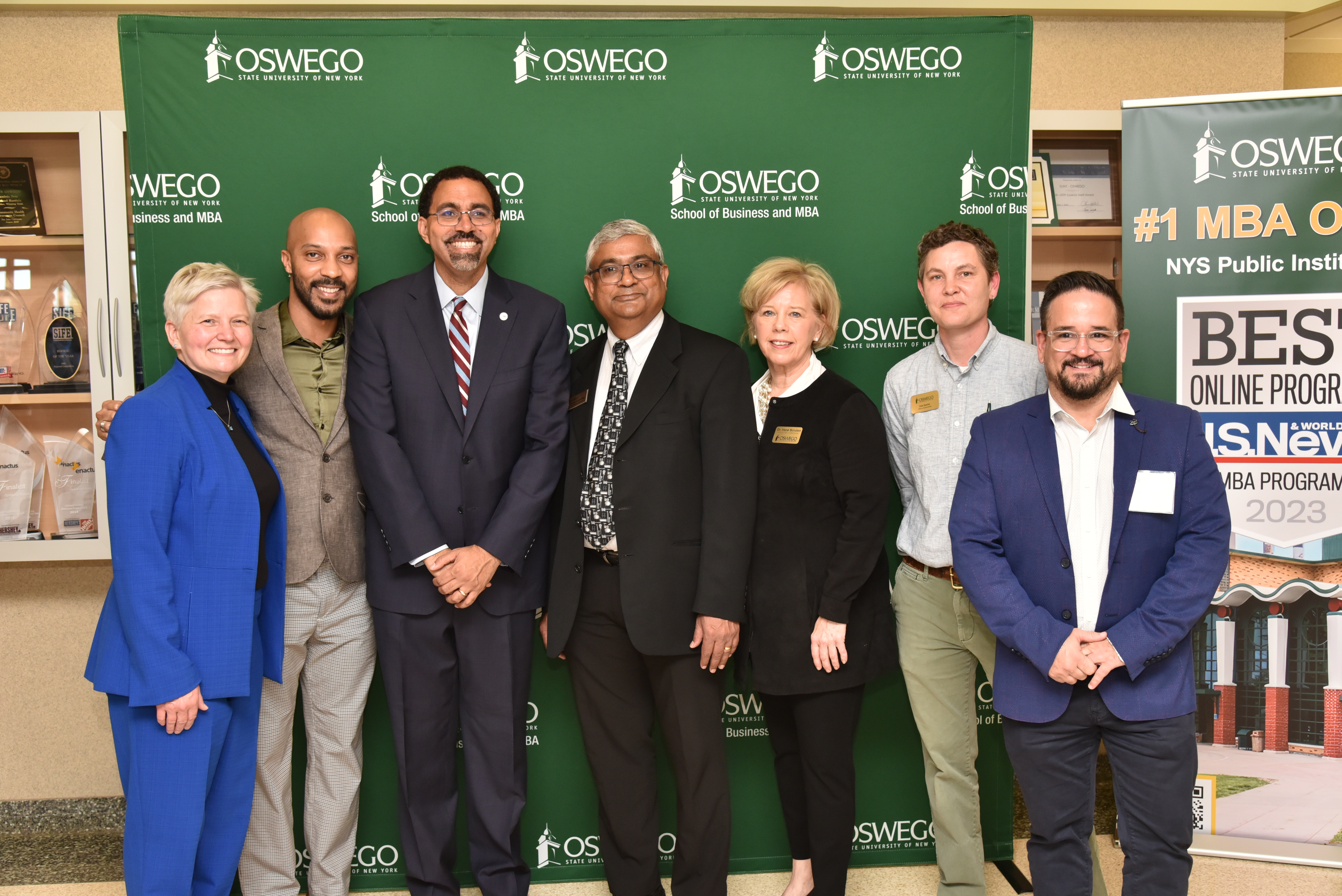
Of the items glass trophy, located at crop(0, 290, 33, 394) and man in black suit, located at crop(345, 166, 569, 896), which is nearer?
man in black suit, located at crop(345, 166, 569, 896)

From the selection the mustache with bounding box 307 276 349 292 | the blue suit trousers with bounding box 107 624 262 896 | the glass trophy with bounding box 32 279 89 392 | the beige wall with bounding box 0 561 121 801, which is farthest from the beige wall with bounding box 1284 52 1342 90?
the beige wall with bounding box 0 561 121 801

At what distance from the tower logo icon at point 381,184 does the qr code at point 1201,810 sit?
11.7 ft

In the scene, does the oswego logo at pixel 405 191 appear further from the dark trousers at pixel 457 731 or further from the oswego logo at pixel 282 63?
the dark trousers at pixel 457 731

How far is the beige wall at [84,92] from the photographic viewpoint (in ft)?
11.2

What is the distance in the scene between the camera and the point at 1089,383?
201 centimetres

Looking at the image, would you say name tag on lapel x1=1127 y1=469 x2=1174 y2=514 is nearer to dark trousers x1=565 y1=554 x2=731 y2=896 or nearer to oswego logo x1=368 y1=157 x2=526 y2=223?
dark trousers x1=565 y1=554 x2=731 y2=896

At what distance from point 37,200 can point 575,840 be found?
3.25m

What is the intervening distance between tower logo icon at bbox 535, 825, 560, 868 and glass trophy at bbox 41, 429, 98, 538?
214 cm

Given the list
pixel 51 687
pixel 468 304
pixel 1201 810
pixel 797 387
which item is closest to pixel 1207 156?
pixel 797 387

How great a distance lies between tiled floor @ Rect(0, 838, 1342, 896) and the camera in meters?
2.77

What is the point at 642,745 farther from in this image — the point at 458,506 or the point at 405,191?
the point at 405,191

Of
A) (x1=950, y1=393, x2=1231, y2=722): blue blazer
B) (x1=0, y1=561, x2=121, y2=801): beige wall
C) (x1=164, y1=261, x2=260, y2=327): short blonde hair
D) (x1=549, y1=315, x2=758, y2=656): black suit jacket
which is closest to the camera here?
(x1=950, y1=393, x2=1231, y2=722): blue blazer

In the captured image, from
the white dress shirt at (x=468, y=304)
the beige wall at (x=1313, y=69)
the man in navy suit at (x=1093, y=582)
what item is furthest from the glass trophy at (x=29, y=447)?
the beige wall at (x=1313, y=69)

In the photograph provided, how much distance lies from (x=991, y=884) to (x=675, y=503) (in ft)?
5.80
